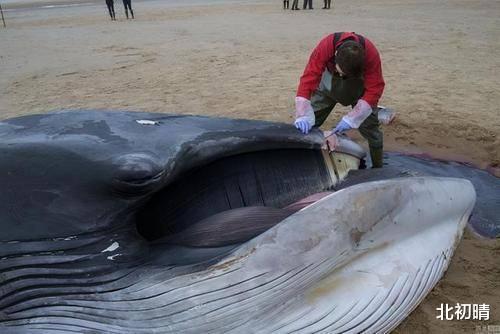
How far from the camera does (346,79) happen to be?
385 centimetres

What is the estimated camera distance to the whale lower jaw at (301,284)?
178 cm

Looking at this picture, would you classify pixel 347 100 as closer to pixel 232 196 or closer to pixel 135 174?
pixel 232 196

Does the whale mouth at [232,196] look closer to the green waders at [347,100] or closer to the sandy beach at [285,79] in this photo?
the sandy beach at [285,79]

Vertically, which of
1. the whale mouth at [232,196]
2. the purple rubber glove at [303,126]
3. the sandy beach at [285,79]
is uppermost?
the purple rubber glove at [303,126]

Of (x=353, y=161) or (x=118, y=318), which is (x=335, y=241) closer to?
(x=118, y=318)

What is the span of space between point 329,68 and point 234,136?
5.46ft

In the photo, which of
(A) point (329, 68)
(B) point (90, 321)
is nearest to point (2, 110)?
(A) point (329, 68)

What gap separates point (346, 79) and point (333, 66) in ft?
0.49

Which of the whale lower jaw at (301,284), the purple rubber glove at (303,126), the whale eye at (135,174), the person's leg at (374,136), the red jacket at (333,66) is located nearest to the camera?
the whale lower jaw at (301,284)

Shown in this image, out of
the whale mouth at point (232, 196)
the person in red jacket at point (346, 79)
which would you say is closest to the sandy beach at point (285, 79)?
the whale mouth at point (232, 196)

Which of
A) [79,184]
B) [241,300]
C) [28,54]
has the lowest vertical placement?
[28,54]

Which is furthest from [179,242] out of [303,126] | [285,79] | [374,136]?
[285,79]

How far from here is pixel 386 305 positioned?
2127mm

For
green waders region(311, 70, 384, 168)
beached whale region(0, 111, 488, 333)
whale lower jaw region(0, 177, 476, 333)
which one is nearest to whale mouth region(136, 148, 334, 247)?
beached whale region(0, 111, 488, 333)
